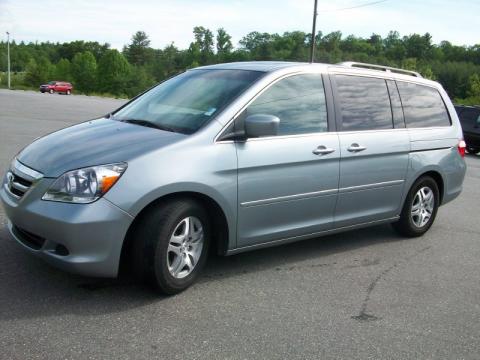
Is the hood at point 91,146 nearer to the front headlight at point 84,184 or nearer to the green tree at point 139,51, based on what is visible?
the front headlight at point 84,184

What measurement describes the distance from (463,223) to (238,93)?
4077 mm

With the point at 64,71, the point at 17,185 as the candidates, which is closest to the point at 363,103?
the point at 17,185

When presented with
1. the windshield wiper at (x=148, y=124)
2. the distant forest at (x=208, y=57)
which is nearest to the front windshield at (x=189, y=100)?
the windshield wiper at (x=148, y=124)

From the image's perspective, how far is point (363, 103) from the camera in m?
5.14

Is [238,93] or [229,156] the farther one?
[238,93]

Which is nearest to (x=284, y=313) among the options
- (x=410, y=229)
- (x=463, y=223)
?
(x=410, y=229)

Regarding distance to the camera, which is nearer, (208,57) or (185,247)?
(185,247)

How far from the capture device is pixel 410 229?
5852mm

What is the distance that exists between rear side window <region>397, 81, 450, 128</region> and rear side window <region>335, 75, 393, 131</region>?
1.04 ft

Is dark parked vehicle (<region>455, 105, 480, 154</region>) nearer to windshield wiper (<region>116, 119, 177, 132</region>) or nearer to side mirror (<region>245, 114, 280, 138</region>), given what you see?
side mirror (<region>245, 114, 280, 138</region>)

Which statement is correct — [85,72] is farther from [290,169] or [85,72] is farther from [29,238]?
[29,238]

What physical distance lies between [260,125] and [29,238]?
6.14 feet

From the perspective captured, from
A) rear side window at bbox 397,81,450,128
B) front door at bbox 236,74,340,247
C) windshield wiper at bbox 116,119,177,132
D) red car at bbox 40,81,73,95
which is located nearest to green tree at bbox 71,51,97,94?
red car at bbox 40,81,73,95

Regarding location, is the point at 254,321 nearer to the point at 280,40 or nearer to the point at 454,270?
the point at 454,270
